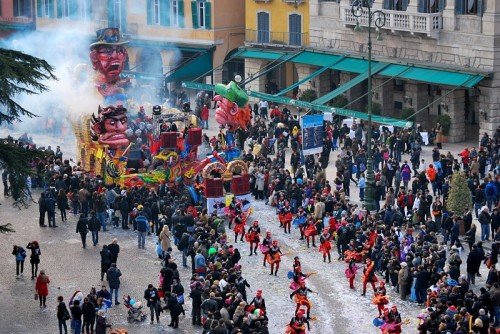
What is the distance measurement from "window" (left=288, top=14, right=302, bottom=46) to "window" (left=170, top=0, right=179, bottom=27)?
23.5 ft

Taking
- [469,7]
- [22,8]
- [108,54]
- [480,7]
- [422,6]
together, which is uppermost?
[480,7]

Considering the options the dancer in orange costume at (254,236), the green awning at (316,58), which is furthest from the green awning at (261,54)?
the dancer in orange costume at (254,236)

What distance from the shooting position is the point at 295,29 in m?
74.6

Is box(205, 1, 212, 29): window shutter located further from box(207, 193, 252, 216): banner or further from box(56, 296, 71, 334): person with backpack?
box(56, 296, 71, 334): person with backpack

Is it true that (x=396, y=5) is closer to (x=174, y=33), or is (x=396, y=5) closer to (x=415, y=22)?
(x=415, y=22)

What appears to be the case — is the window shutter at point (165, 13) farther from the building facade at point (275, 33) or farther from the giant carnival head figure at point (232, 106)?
the giant carnival head figure at point (232, 106)

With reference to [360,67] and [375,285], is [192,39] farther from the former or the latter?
[375,285]

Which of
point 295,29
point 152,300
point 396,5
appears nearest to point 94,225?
point 152,300

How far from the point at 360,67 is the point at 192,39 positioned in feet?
44.6

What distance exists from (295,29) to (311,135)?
59.7ft

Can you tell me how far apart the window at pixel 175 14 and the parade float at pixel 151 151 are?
19.1 metres

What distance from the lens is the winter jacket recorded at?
42250mm

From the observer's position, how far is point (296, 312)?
39906mm

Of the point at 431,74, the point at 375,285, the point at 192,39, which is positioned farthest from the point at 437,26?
the point at 375,285
